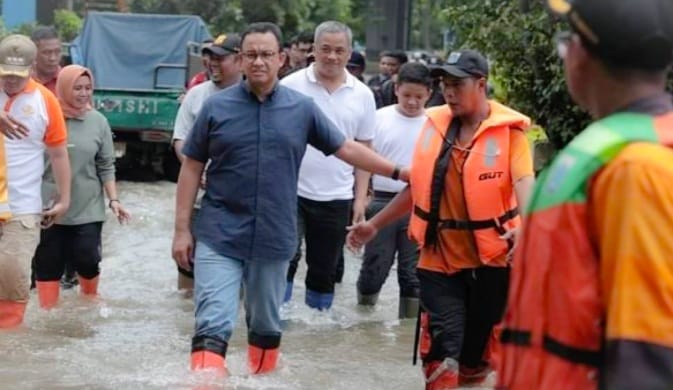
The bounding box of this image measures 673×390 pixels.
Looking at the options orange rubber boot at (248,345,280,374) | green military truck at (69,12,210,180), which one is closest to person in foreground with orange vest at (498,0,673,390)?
orange rubber boot at (248,345,280,374)

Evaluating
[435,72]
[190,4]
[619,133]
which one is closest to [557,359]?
[619,133]

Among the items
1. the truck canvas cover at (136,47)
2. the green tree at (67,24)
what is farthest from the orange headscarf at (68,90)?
the green tree at (67,24)

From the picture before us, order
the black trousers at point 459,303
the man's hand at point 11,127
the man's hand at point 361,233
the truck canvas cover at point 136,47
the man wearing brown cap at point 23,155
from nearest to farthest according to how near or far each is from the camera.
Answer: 1. the black trousers at point 459,303
2. the man's hand at point 361,233
3. the man's hand at point 11,127
4. the man wearing brown cap at point 23,155
5. the truck canvas cover at point 136,47

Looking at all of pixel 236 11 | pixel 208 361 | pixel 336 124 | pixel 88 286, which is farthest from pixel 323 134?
pixel 236 11

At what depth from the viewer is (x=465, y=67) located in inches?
257

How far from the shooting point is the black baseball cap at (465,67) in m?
6.49

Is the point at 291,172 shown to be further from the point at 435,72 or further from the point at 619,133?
the point at 619,133

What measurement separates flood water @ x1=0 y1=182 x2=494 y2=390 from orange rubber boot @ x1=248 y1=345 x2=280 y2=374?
50 mm

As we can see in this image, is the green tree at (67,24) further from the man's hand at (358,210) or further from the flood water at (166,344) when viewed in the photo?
the man's hand at (358,210)

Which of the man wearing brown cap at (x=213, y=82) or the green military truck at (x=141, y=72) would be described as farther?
the green military truck at (x=141, y=72)

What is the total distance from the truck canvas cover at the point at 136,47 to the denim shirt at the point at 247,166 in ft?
48.3

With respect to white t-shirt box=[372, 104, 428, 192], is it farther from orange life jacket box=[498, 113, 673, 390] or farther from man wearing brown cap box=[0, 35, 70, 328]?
orange life jacket box=[498, 113, 673, 390]

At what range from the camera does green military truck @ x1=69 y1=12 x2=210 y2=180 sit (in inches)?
741

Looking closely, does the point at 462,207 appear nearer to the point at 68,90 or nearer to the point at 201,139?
the point at 201,139
